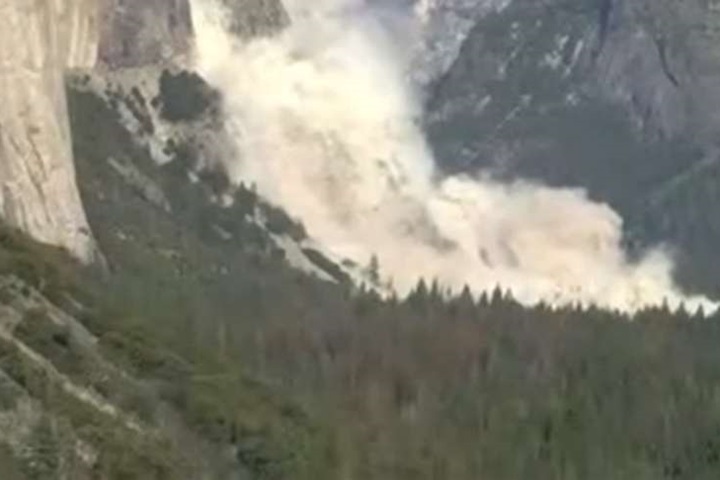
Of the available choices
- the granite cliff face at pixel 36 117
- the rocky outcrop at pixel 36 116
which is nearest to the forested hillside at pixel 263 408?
the rocky outcrop at pixel 36 116

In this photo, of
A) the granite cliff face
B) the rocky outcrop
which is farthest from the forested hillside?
the granite cliff face

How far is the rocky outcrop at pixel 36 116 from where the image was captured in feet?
576

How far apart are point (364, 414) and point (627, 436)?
82.7 feet

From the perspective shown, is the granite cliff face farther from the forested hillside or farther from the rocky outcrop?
the forested hillside

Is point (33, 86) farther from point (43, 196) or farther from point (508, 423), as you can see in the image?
point (508, 423)

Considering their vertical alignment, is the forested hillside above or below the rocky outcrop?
below

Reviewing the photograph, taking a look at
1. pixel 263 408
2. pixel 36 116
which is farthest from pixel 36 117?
pixel 263 408

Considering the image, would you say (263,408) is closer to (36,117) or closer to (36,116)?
(36,117)

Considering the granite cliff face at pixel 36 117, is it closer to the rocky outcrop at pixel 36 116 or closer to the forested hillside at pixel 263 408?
the rocky outcrop at pixel 36 116

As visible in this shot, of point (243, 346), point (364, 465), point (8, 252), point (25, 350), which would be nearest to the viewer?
point (25, 350)

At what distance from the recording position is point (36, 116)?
593 feet

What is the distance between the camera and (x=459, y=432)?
537ft

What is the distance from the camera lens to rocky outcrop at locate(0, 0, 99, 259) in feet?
576

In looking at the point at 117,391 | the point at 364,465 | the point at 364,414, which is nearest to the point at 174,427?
the point at 117,391
